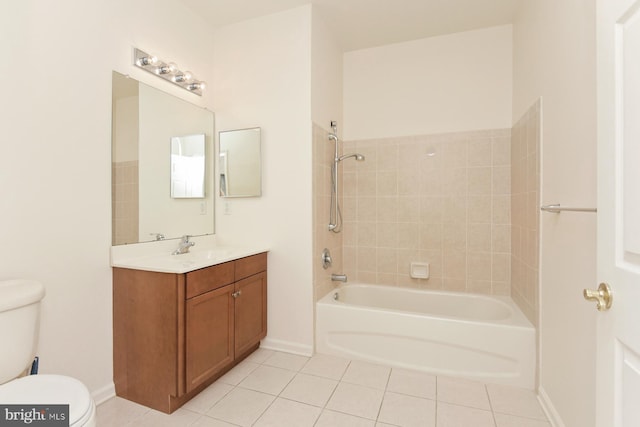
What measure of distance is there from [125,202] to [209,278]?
28.0 inches

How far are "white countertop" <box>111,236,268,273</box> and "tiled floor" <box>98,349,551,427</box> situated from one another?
781mm

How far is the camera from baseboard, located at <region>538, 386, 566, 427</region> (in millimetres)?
1507

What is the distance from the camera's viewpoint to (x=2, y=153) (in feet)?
4.33

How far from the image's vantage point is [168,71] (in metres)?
2.09

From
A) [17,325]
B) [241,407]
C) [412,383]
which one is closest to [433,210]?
[412,383]

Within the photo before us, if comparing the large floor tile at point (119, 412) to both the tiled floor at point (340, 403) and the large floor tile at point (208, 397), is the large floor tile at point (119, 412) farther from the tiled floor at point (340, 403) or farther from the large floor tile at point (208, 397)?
the large floor tile at point (208, 397)

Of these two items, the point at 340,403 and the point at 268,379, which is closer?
the point at 340,403

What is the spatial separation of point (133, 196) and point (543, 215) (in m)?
2.51

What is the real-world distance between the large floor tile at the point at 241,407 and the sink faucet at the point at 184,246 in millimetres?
987

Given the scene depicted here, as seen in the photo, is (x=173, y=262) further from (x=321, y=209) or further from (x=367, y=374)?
(x=367, y=374)

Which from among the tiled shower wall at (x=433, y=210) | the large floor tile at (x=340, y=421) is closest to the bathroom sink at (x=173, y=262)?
the large floor tile at (x=340, y=421)

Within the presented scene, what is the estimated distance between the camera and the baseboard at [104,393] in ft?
5.49

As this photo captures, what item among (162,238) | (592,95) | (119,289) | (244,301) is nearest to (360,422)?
(244,301)

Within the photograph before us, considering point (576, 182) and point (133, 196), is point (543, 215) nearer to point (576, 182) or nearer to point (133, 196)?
point (576, 182)
